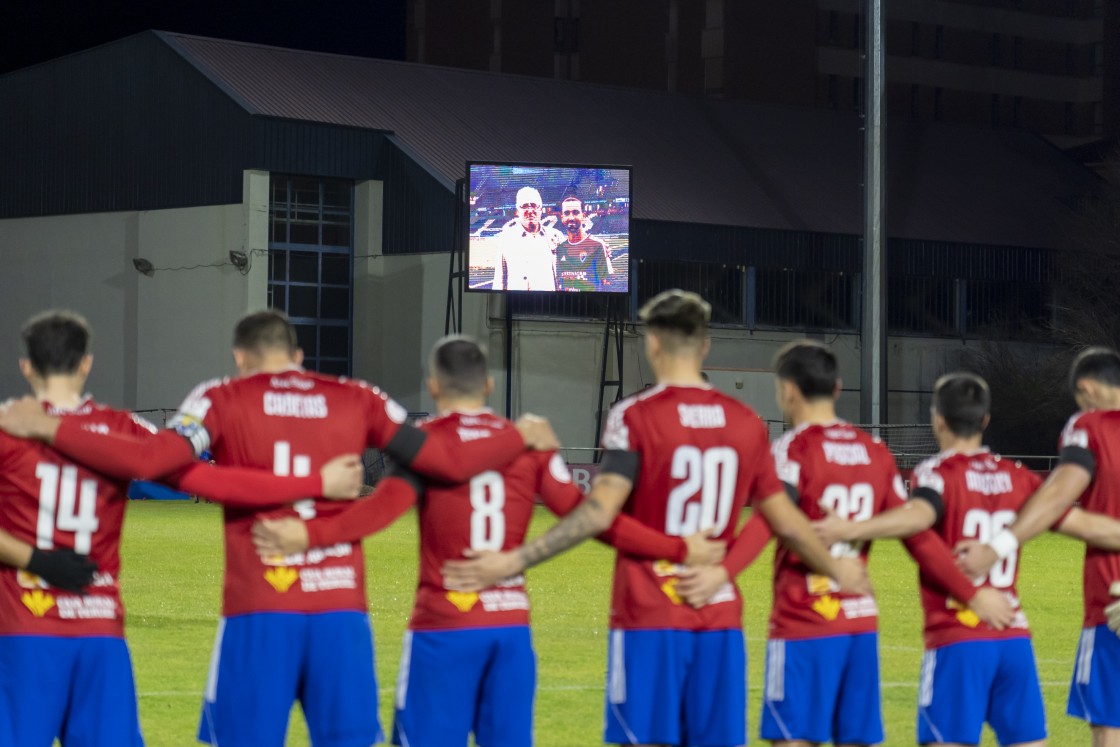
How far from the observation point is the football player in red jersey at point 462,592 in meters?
6.80

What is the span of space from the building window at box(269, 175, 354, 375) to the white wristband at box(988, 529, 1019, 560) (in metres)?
44.1

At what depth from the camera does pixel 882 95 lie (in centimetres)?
3741

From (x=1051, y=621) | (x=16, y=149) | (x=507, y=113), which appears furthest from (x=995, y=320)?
(x=1051, y=621)

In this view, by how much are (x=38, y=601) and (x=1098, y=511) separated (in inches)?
180

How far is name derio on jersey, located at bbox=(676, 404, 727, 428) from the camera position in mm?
6812

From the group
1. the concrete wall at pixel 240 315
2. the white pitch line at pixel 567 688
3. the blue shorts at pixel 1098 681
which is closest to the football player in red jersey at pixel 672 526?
the blue shorts at pixel 1098 681

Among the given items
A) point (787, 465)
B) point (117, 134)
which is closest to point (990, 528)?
point (787, 465)

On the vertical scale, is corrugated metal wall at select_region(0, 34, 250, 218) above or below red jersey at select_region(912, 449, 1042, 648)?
above

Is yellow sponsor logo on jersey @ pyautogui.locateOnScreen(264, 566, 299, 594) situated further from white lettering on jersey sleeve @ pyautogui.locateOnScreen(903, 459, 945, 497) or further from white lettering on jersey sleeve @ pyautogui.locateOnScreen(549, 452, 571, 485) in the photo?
white lettering on jersey sleeve @ pyautogui.locateOnScreen(903, 459, 945, 497)

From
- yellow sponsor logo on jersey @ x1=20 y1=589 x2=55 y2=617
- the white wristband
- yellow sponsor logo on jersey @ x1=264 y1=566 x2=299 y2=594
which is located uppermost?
the white wristband

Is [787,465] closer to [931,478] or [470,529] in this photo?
[931,478]

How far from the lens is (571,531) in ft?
22.7

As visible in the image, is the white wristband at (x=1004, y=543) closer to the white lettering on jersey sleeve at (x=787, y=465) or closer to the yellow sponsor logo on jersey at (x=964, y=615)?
the yellow sponsor logo on jersey at (x=964, y=615)

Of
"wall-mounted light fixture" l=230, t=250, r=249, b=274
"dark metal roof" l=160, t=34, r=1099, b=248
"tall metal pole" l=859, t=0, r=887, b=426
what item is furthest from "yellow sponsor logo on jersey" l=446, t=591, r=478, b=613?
"dark metal roof" l=160, t=34, r=1099, b=248
